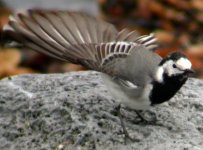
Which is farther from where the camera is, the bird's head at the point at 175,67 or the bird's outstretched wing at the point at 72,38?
the bird's outstretched wing at the point at 72,38

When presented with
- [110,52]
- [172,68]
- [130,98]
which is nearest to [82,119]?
[130,98]

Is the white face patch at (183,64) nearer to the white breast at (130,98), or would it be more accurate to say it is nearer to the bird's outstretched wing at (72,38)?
the white breast at (130,98)

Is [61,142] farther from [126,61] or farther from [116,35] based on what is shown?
[116,35]

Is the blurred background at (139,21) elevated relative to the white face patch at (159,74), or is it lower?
elevated

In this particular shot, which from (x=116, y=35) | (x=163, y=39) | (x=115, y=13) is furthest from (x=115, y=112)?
(x=115, y=13)

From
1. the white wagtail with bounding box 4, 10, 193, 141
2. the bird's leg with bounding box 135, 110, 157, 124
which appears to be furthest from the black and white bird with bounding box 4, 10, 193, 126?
the bird's leg with bounding box 135, 110, 157, 124

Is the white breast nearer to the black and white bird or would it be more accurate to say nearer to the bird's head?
the black and white bird

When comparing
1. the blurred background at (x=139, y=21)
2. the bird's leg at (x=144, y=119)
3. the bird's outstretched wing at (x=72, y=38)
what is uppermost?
the blurred background at (x=139, y=21)

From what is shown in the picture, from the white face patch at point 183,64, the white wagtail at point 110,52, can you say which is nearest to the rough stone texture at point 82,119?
the white wagtail at point 110,52
